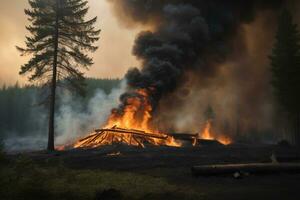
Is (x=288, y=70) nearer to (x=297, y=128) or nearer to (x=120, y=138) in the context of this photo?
(x=297, y=128)

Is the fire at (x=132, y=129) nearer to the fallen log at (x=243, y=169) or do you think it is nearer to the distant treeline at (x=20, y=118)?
the fallen log at (x=243, y=169)

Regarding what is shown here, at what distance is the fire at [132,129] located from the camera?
2525 centimetres

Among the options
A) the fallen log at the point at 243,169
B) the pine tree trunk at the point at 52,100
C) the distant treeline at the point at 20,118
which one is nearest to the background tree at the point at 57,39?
the pine tree trunk at the point at 52,100

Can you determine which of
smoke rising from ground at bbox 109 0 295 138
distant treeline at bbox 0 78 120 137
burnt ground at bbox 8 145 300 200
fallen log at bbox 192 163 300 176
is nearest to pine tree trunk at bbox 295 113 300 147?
smoke rising from ground at bbox 109 0 295 138

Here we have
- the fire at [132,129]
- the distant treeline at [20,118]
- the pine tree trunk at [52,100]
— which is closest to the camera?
the pine tree trunk at [52,100]

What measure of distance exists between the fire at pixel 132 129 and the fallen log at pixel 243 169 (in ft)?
39.1

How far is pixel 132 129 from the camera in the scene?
26109mm

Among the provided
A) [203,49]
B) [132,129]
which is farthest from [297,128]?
[132,129]

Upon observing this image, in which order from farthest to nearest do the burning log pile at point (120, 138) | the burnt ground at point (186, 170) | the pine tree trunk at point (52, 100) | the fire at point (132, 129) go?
the fire at point (132, 129)
the burning log pile at point (120, 138)
the pine tree trunk at point (52, 100)
the burnt ground at point (186, 170)

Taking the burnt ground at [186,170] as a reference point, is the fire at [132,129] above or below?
above

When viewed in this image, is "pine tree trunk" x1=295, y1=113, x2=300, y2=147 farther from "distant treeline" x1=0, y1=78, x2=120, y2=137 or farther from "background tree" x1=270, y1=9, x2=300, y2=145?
"distant treeline" x1=0, y1=78, x2=120, y2=137

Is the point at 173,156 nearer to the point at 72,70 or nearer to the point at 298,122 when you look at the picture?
the point at 72,70

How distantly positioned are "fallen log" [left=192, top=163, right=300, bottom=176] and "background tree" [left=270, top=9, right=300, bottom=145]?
1970 cm

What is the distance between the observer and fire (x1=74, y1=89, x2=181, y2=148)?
2525 cm
